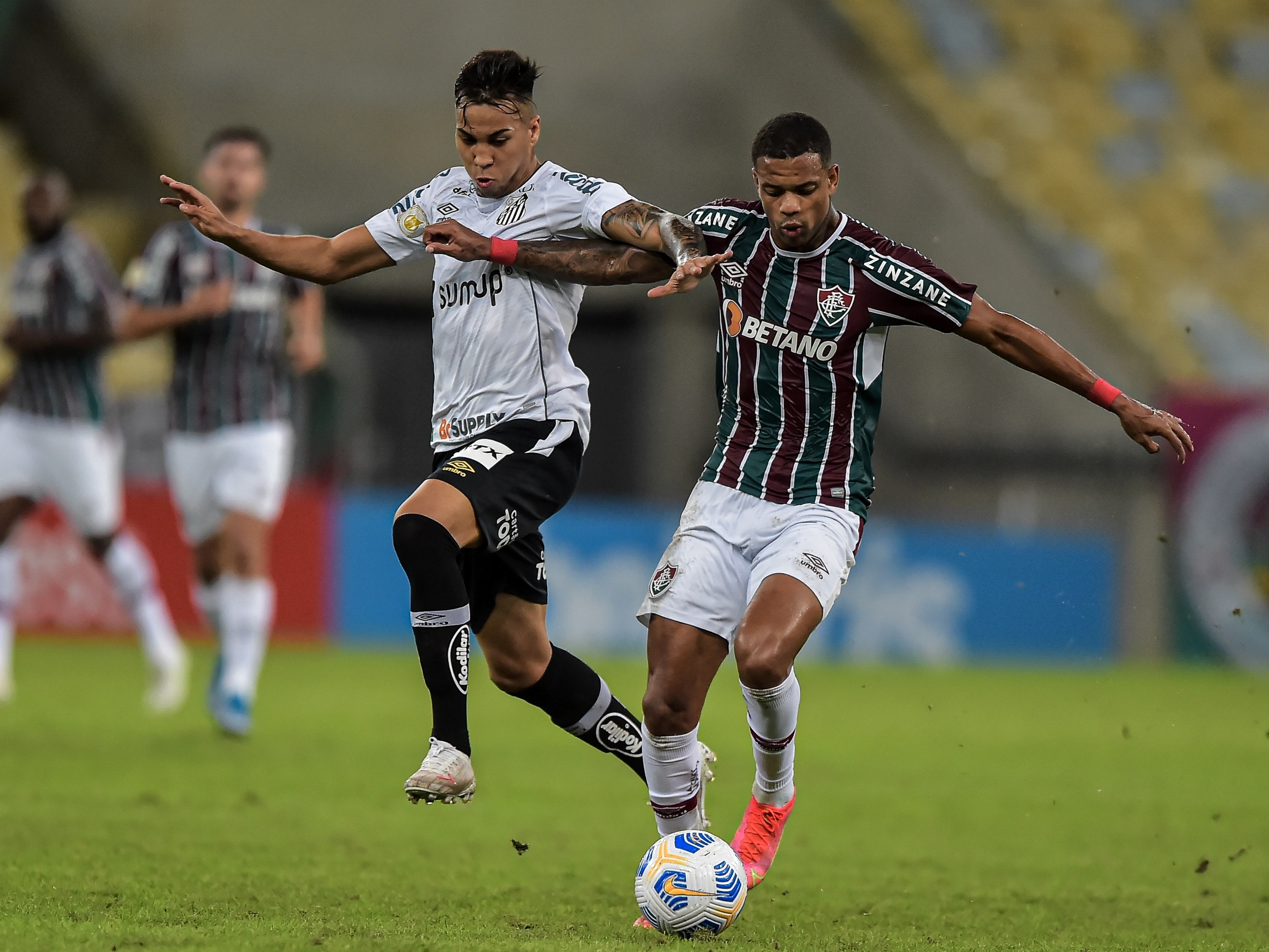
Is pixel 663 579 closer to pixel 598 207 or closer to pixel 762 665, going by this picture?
pixel 762 665

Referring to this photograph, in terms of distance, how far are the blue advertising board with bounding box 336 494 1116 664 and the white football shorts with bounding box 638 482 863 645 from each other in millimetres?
9174

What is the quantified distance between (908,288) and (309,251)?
1808mm

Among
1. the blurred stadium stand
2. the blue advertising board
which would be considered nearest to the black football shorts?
the blue advertising board

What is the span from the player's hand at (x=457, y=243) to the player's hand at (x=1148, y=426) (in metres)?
1.86

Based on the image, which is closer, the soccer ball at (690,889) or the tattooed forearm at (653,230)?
the soccer ball at (690,889)

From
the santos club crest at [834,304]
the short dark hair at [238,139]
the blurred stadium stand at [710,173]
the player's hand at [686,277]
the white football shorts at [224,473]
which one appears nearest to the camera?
the player's hand at [686,277]

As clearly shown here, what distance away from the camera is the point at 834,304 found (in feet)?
16.3

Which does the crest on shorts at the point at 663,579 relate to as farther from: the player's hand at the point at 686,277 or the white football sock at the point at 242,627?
the white football sock at the point at 242,627

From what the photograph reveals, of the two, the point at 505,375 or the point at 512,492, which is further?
the point at 505,375

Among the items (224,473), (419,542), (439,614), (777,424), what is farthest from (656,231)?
(224,473)

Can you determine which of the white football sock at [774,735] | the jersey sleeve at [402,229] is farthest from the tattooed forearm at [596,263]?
the white football sock at [774,735]

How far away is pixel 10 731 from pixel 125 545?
5.45 feet

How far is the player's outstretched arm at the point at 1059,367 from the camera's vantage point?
4785 mm

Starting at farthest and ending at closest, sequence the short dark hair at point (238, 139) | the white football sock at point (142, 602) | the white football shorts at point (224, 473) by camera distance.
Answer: the white football sock at point (142, 602) → the white football shorts at point (224, 473) → the short dark hair at point (238, 139)
